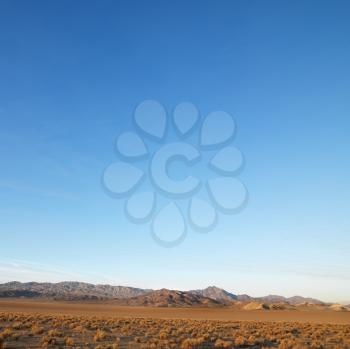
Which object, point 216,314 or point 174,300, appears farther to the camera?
point 174,300

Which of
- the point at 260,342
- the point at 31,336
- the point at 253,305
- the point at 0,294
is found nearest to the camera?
the point at 31,336

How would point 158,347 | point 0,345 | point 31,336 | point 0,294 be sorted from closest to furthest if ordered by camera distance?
point 0,345 < point 158,347 < point 31,336 < point 0,294

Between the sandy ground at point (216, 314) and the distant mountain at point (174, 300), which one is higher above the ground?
the distant mountain at point (174, 300)

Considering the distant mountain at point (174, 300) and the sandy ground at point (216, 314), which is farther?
the distant mountain at point (174, 300)

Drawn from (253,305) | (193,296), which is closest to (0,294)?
(193,296)

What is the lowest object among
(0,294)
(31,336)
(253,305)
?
(31,336)

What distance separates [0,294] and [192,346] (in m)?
180

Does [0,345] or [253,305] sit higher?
[253,305]

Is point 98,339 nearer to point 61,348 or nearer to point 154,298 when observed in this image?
point 61,348

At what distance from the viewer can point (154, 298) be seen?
189 metres

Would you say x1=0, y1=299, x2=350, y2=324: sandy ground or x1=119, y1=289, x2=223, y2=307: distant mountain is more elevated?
x1=119, y1=289, x2=223, y2=307: distant mountain

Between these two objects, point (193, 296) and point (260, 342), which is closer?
point (260, 342)

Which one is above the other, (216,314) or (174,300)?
(174,300)

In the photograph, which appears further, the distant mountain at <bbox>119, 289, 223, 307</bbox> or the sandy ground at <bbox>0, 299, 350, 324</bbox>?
the distant mountain at <bbox>119, 289, 223, 307</bbox>
